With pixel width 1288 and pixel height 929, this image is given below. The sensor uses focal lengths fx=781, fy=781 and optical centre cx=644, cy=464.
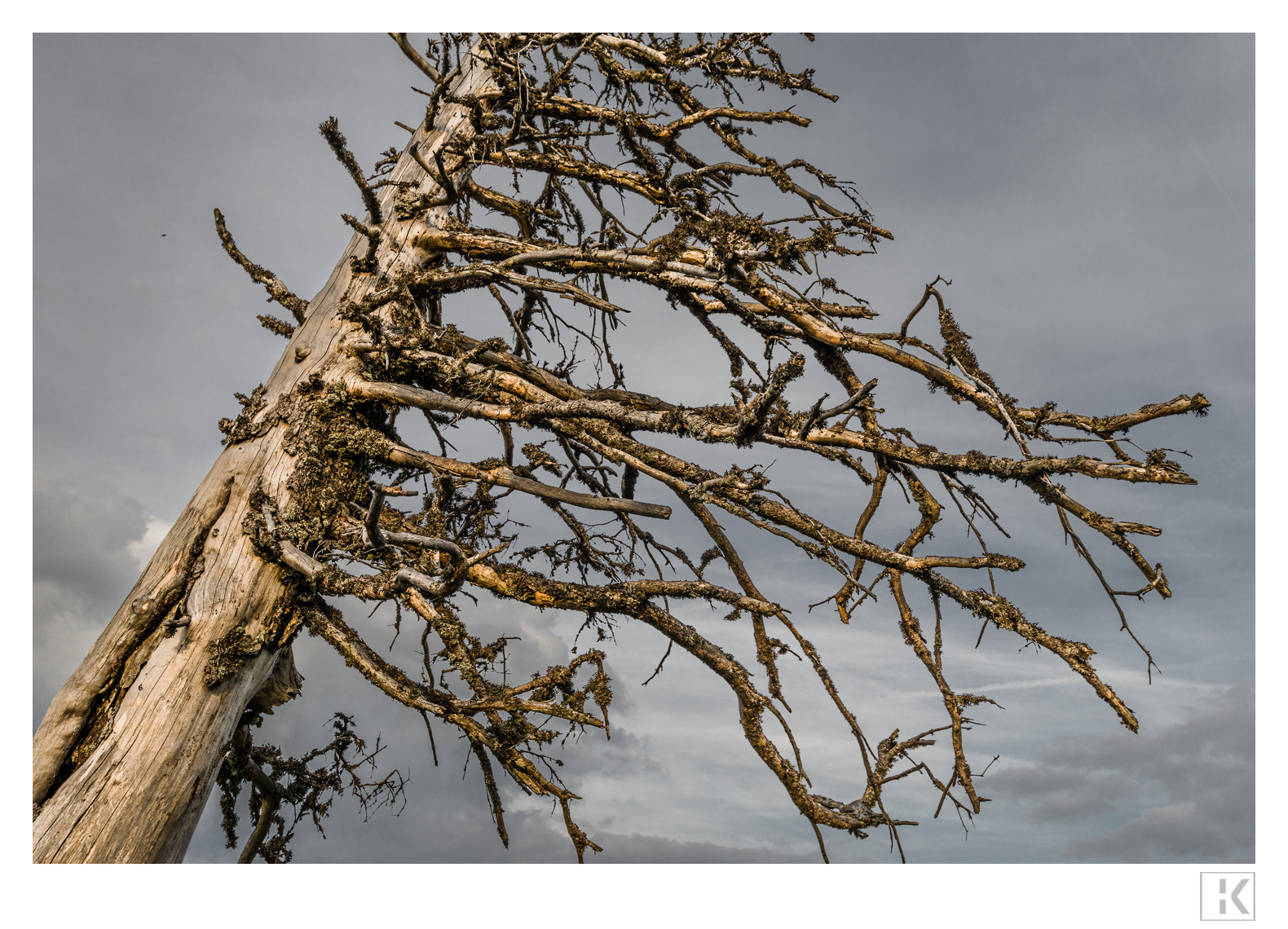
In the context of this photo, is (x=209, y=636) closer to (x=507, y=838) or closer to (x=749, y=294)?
(x=507, y=838)

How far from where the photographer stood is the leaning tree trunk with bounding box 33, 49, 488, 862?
368 cm

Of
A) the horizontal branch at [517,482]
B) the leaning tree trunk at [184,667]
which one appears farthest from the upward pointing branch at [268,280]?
the horizontal branch at [517,482]

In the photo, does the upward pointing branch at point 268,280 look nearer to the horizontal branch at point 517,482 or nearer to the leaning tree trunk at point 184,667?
the leaning tree trunk at point 184,667

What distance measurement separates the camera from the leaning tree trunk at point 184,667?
145 inches

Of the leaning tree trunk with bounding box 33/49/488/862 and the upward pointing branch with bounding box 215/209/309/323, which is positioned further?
the upward pointing branch with bounding box 215/209/309/323

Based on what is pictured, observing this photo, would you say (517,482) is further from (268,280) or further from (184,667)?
(268,280)

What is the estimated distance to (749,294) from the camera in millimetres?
4355

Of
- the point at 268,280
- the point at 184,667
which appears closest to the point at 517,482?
the point at 184,667

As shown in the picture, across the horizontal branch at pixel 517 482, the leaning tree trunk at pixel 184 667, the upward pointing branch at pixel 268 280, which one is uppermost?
the upward pointing branch at pixel 268 280

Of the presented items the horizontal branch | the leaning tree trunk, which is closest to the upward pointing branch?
the leaning tree trunk

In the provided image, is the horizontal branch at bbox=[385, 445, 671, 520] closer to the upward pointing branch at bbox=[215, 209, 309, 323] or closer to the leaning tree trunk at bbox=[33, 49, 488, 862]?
the leaning tree trunk at bbox=[33, 49, 488, 862]

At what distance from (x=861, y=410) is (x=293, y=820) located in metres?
5.15

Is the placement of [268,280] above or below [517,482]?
above

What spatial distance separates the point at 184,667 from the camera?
3957mm
